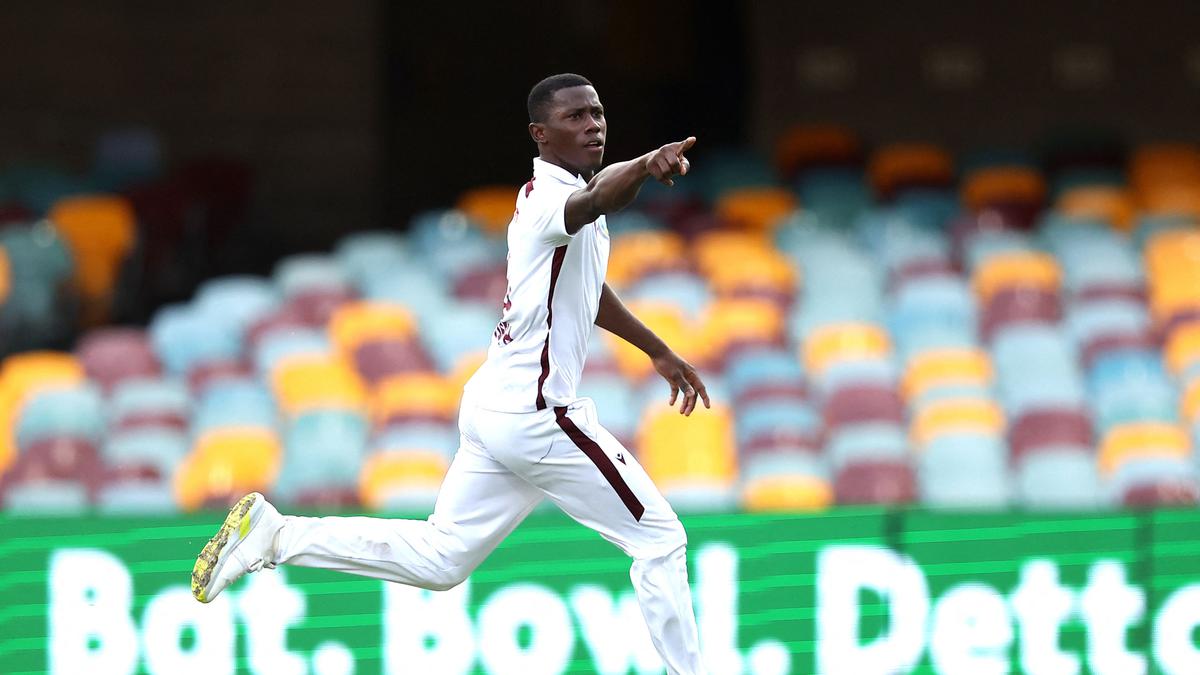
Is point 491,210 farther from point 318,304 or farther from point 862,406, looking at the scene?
point 862,406

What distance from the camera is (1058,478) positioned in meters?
8.15

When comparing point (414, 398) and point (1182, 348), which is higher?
point (1182, 348)

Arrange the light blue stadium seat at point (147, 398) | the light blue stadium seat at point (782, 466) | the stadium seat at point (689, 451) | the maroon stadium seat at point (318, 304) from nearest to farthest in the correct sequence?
1. the stadium seat at point (689, 451)
2. the light blue stadium seat at point (782, 466)
3. the light blue stadium seat at point (147, 398)
4. the maroon stadium seat at point (318, 304)

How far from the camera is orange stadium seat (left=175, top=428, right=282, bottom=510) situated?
8.22 m

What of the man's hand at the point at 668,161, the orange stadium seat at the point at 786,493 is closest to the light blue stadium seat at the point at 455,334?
the orange stadium seat at the point at 786,493

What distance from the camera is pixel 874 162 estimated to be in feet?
35.6

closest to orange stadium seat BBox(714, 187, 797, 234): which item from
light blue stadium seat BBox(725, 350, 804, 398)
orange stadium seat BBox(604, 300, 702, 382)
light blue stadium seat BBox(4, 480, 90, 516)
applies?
orange stadium seat BBox(604, 300, 702, 382)

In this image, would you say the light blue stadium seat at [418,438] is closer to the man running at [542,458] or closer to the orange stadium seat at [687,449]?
the orange stadium seat at [687,449]

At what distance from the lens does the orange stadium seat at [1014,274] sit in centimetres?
955

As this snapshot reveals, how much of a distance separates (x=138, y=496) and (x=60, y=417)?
68 cm

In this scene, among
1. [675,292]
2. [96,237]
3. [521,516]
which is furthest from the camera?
[96,237]

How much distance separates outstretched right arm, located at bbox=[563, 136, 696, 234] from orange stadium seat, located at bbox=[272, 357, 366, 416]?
473 centimetres

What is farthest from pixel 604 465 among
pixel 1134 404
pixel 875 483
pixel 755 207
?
pixel 755 207

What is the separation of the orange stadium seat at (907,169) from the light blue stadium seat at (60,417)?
171 inches
